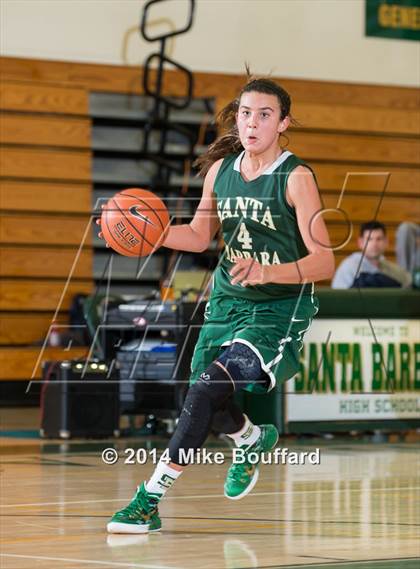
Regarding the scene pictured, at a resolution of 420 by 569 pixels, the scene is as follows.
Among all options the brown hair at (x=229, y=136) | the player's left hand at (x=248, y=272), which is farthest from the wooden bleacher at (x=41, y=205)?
the player's left hand at (x=248, y=272)

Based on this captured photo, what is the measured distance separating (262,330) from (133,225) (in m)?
0.58

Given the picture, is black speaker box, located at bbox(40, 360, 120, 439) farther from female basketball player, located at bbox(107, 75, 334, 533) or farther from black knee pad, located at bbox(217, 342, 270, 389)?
black knee pad, located at bbox(217, 342, 270, 389)

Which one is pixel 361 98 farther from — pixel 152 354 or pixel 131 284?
pixel 152 354

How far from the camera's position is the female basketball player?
436 cm

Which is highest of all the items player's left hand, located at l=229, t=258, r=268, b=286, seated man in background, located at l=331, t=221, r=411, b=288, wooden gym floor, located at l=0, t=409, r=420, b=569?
player's left hand, located at l=229, t=258, r=268, b=286

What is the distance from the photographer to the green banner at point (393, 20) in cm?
1266

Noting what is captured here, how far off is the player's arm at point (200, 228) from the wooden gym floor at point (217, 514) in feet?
3.40

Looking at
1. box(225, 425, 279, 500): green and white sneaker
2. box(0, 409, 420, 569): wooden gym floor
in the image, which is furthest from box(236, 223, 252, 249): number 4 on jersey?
box(0, 409, 420, 569): wooden gym floor

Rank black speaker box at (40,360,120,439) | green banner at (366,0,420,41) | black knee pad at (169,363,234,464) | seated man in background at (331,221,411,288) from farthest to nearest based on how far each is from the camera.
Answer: green banner at (366,0,420,41), seated man in background at (331,221,411,288), black speaker box at (40,360,120,439), black knee pad at (169,363,234,464)

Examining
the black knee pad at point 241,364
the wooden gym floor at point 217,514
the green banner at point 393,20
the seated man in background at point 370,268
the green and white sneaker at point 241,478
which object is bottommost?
the wooden gym floor at point 217,514

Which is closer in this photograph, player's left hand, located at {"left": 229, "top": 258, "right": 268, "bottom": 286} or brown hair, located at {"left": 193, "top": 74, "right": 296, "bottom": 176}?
player's left hand, located at {"left": 229, "top": 258, "right": 268, "bottom": 286}

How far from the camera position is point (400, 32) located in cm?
1282

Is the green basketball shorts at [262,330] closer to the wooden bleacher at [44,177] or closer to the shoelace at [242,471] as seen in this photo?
the shoelace at [242,471]

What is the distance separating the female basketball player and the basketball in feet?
0.32
